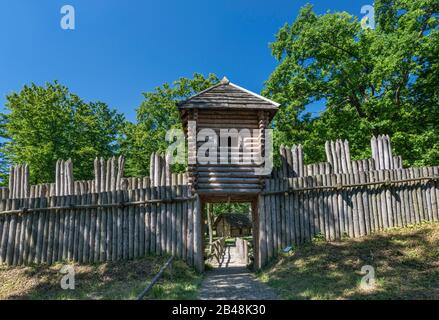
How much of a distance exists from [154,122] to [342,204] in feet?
78.7

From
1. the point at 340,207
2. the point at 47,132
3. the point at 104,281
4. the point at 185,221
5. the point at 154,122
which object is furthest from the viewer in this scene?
the point at 154,122

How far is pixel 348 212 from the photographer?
10609 mm

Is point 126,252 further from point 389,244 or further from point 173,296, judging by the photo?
point 389,244

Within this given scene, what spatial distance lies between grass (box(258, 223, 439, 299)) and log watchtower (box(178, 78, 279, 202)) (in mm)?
2941

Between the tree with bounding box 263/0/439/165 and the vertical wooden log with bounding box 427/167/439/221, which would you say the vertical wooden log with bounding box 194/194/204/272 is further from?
the tree with bounding box 263/0/439/165

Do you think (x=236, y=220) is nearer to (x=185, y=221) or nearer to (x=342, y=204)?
(x=342, y=204)

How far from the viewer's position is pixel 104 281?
8859 mm

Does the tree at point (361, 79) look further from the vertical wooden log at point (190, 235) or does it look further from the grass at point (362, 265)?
the vertical wooden log at point (190, 235)

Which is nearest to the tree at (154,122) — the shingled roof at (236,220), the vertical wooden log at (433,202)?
the shingled roof at (236,220)

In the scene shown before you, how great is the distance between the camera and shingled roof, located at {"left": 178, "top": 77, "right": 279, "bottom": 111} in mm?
10984

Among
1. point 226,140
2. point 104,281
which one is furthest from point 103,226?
point 226,140

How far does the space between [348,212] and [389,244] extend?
160cm

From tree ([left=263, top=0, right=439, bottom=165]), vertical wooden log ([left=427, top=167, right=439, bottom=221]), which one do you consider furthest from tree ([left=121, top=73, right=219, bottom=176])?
vertical wooden log ([left=427, top=167, right=439, bottom=221])
